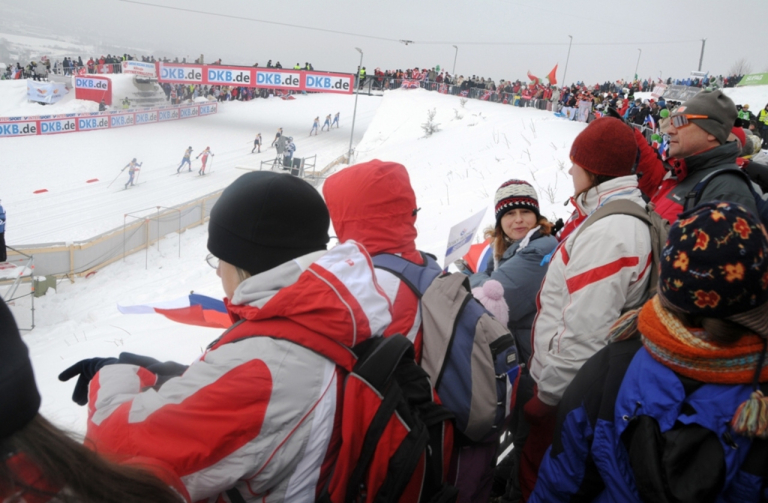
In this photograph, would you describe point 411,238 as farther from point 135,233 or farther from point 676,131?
point 135,233

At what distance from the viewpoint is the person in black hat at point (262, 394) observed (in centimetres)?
124

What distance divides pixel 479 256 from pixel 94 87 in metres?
43.2

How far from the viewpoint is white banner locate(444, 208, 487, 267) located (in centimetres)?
409

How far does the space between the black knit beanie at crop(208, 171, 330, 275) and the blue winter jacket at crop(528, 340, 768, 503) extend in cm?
116

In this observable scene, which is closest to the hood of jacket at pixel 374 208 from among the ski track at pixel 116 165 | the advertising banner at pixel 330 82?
the ski track at pixel 116 165

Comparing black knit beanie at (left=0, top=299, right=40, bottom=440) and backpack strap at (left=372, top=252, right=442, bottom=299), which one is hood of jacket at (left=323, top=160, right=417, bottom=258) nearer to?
backpack strap at (left=372, top=252, right=442, bottom=299)

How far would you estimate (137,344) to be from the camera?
5969 millimetres

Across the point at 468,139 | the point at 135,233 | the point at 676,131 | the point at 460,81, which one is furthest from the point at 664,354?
the point at 460,81

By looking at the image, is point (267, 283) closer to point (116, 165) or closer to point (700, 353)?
point (700, 353)

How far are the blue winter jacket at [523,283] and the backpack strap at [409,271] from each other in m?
0.88

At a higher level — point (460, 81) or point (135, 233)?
point (460, 81)

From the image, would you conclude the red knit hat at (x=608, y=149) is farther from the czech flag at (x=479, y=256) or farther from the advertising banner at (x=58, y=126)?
the advertising banner at (x=58, y=126)

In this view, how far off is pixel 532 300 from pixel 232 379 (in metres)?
2.12

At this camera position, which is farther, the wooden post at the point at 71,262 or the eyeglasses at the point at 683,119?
the wooden post at the point at 71,262
